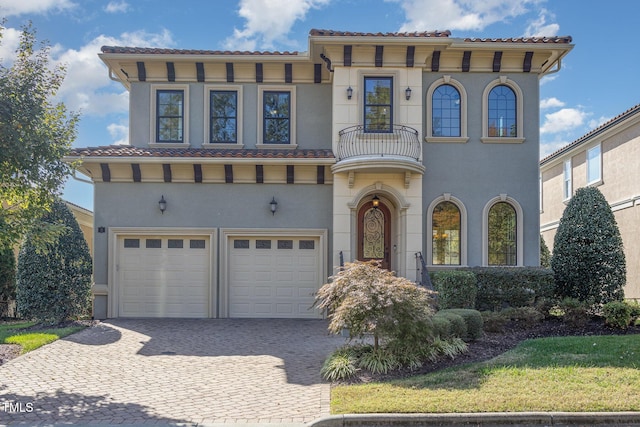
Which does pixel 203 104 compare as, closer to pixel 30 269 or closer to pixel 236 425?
pixel 30 269

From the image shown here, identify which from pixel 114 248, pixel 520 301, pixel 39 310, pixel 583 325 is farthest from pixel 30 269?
pixel 583 325

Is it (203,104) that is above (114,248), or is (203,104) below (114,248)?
above

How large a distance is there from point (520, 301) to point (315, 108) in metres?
7.41

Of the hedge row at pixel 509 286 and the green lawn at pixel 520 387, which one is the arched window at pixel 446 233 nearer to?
the hedge row at pixel 509 286

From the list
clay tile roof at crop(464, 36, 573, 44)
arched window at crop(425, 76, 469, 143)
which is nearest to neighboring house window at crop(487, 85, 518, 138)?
arched window at crop(425, 76, 469, 143)

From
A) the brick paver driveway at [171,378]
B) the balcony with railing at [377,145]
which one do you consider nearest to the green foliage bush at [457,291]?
the brick paver driveway at [171,378]

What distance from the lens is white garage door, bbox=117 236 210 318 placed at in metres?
13.4

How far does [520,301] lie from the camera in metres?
12.3

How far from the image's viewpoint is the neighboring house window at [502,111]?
44.8 ft

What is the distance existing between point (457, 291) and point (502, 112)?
5.38 meters

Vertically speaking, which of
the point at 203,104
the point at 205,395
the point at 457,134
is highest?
the point at 203,104

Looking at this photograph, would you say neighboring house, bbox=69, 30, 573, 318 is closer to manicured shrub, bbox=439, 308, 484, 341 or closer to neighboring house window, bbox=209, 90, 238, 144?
neighboring house window, bbox=209, 90, 238, 144

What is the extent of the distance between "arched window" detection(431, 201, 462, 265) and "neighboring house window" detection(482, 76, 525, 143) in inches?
83.6

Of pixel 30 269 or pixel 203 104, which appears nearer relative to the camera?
pixel 30 269
